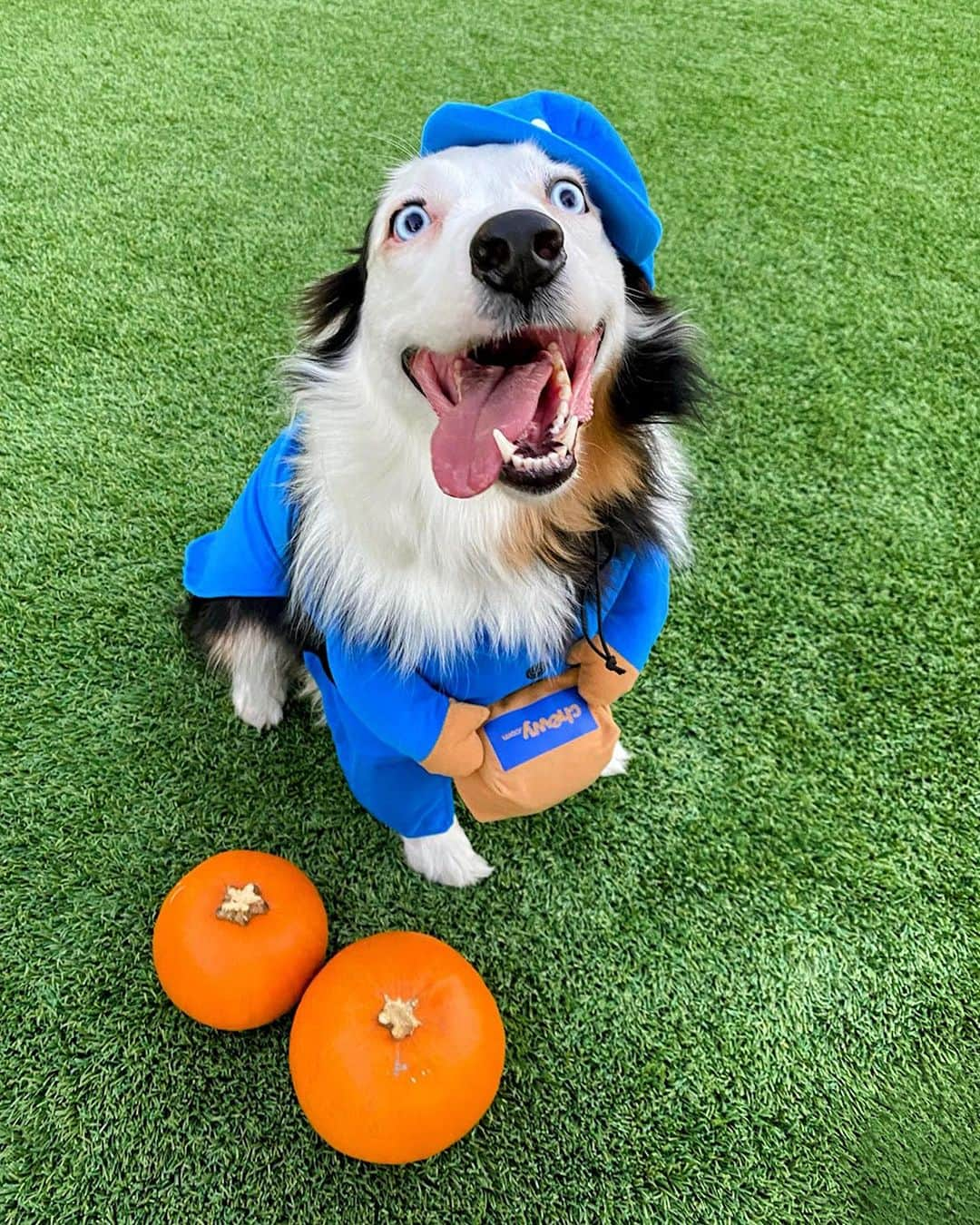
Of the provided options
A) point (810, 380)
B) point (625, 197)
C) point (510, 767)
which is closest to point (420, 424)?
point (625, 197)

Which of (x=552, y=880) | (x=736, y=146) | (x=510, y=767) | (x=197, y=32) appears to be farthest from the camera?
(x=197, y=32)

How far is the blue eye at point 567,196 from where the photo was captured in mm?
1307

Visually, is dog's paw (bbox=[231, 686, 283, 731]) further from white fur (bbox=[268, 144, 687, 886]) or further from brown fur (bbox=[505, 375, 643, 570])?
brown fur (bbox=[505, 375, 643, 570])

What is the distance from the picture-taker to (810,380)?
278 centimetres

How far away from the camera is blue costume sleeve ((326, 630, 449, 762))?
1446 mm

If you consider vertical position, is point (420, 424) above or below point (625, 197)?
below

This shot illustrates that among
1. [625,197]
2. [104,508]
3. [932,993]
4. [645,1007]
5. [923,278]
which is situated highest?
[625,197]

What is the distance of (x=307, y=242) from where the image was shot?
3.04 meters

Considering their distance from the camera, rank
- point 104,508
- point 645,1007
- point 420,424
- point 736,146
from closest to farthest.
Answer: point 420,424
point 645,1007
point 104,508
point 736,146

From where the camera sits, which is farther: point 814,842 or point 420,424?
point 814,842

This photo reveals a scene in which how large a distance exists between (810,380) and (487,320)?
1.96 m

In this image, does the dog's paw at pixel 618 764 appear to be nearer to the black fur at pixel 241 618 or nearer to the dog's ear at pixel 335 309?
the black fur at pixel 241 618

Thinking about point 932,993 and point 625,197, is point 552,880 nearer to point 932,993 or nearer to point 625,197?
point 932,993

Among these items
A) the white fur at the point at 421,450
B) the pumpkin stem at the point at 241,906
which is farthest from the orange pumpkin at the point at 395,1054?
the white fur at the point at 421,450
